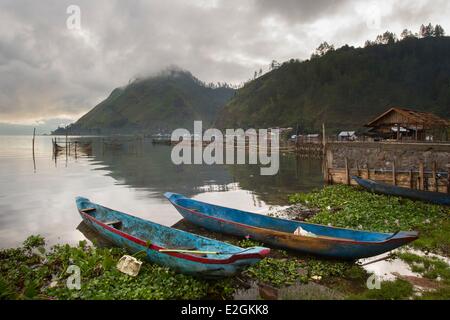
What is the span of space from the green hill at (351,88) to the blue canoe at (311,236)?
289 feet

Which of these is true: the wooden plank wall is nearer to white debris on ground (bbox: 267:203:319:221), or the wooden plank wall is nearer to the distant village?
white debris on ground (bbox: 267:203:319:221)

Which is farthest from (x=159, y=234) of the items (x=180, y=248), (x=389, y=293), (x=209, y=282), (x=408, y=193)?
(x=408, y=193)

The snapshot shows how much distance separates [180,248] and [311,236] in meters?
4.16

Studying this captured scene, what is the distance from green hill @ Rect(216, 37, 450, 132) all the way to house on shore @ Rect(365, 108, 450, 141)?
56511 mm

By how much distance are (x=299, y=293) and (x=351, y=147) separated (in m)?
18.9

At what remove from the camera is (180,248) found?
9578 millimetres

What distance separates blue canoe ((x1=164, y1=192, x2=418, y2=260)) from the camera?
8547 millimetres

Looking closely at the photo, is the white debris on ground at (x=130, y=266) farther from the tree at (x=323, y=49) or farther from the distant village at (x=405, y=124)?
the tree at (x=323, y=49)

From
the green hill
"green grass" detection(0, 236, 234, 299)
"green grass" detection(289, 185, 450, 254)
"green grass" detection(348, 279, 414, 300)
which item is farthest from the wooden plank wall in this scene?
the green hill

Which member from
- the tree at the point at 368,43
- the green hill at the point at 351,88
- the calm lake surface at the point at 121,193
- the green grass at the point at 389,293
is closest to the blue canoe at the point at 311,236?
the green grass at the point at 389,293
